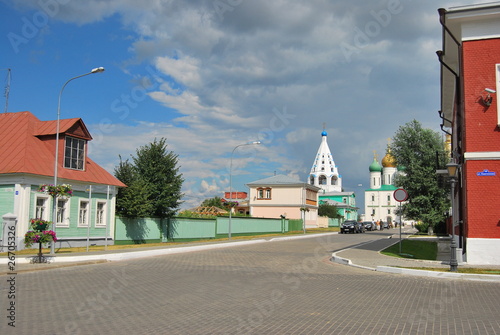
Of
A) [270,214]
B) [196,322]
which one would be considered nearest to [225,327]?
[196,322]

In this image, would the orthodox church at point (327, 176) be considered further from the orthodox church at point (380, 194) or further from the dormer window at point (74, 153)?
the dormer window at point (74, 153)

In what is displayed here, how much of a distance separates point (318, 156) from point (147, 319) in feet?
405

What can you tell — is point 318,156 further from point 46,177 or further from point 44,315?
point 44,315

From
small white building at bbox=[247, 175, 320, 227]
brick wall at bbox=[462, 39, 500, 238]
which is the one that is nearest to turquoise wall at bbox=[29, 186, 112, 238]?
brick wall at bbox=[462, 39, 500, 238]

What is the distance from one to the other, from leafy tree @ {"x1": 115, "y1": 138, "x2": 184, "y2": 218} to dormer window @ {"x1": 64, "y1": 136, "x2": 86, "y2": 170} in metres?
3.59

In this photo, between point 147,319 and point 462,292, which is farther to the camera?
point 462,292

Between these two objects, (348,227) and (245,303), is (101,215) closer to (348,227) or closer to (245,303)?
(245,303)

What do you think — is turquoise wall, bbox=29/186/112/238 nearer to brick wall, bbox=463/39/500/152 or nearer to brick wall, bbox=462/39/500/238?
brick wall, bbox=462/39/500/238

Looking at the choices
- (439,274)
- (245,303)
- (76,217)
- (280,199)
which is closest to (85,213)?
(76,217)

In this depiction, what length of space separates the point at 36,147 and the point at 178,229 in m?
12.1

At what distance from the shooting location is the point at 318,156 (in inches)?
5064

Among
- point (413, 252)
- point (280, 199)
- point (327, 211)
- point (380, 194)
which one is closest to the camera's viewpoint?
point (413, 252)

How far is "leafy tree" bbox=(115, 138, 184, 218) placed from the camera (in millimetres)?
29172

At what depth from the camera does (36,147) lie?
23.6 meters
